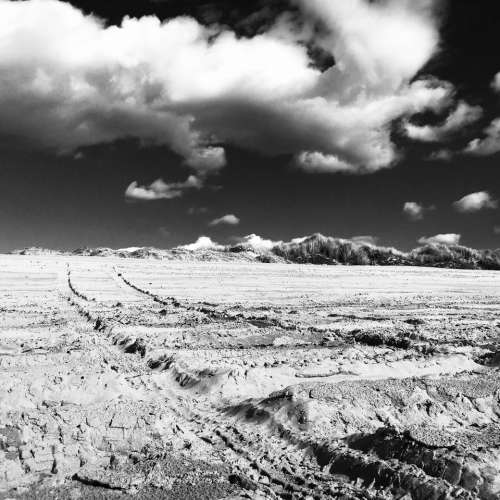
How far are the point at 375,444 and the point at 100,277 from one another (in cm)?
2831

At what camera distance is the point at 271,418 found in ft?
19.8

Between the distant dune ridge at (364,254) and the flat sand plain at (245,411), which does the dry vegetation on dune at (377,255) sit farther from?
the flat sand plain at (245,411)

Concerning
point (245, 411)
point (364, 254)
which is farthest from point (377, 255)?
point (245, 411)

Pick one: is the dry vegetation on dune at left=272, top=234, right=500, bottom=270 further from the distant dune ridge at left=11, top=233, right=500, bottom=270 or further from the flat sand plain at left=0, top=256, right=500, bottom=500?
the flat sand plain at left=0, top=256, right=500, bottom=500

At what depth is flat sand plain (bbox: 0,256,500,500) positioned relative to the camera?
4.66 m

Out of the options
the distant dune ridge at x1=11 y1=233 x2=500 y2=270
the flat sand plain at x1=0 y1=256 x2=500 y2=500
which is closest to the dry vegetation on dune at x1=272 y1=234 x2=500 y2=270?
the distant dune ridge at x1=11 y1=233 x2=500 y2=270

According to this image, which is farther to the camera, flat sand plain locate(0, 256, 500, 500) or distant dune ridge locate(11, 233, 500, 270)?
distant dune ridge locate(11, 233, 500, 270)

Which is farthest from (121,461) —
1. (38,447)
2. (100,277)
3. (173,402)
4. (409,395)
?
(100,277)

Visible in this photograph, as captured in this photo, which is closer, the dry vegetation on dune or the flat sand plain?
the flat sand plain

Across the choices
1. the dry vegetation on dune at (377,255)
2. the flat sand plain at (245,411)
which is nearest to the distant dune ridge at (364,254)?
the dry vegetation on dune at (377,255)

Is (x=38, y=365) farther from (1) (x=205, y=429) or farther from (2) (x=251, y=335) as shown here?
(2) (x=251, y=335)

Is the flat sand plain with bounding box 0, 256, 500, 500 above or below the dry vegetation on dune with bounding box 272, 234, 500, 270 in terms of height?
below

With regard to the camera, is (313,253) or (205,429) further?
(313,253)

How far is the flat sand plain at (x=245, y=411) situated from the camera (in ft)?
15.3
